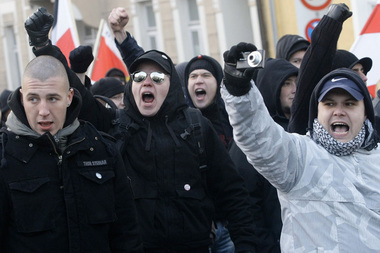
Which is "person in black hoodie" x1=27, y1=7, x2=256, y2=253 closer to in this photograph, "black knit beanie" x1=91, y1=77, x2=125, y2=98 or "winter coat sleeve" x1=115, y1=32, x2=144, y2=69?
"winter coat sleeve" x1=115, y1=32, x2=144, y2=69

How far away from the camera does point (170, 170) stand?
443cm

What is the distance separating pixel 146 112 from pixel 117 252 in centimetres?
106

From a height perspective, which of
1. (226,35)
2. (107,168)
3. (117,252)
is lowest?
(117,252)

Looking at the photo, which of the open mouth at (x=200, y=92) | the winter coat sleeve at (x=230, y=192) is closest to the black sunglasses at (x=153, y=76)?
the winter coat sleeve at (x=230, y=192)

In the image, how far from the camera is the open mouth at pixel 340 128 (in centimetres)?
373

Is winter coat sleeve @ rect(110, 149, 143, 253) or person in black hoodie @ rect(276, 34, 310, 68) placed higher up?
person in black hoodie @ rect(276, 34, 310, 68)

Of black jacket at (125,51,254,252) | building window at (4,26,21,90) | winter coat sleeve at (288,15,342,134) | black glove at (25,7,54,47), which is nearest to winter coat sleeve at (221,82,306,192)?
winter coat sleeve at (288,15,342,134)

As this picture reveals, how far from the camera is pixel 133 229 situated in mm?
3836

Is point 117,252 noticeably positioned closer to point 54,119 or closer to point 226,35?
point 54,119

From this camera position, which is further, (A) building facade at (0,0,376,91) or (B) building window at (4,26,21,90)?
(B) building window at (4,26,21,90)

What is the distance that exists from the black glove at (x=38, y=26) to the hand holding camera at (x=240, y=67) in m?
1.15

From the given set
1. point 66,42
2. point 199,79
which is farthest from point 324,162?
point 66,42

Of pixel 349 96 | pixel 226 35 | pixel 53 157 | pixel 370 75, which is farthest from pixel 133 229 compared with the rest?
pixel 226 35

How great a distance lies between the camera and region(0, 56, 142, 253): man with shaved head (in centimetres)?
350
